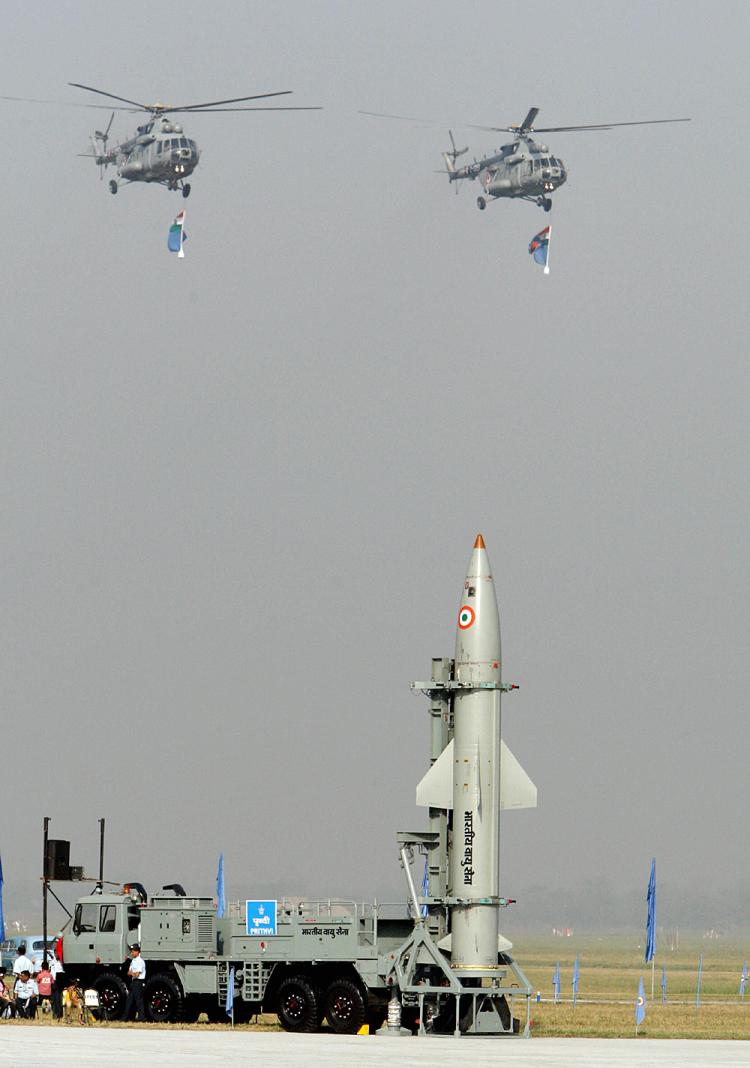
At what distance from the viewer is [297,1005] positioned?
1436 inches

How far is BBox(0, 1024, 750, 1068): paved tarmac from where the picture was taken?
991 inches

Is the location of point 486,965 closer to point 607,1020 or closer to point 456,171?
point 607,1020

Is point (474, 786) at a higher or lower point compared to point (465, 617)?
lower

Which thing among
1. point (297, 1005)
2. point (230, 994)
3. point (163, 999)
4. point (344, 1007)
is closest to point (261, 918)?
point (230, 994)

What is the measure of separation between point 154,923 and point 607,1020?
1034 centimetres

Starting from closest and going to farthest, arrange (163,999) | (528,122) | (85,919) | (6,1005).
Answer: (163,999) → (6,1005) → (85,919) → (528,122)

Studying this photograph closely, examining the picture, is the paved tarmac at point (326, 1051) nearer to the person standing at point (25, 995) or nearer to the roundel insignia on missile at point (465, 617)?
the person standing at point (25, 995)

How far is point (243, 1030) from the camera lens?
35469mm

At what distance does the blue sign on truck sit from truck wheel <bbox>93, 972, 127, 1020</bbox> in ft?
11.4

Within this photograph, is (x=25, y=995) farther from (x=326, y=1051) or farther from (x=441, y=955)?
(x=326, y=1051)

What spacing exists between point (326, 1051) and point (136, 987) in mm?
10734

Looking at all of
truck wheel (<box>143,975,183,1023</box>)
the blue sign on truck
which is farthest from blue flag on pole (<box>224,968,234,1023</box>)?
truck wheel (<box>143,975,183,1023</box>)

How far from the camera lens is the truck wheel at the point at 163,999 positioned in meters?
38.2

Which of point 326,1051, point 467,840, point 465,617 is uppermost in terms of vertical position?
point 465,617
